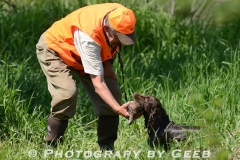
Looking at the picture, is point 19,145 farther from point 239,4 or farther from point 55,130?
point 239,4

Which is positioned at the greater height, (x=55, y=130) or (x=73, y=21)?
(x=73, y=21)

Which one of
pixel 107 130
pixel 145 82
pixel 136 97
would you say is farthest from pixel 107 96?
pixel 145 82

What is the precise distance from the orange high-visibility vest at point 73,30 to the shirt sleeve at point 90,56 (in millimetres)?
46

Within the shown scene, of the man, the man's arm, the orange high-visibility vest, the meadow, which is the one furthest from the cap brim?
the meadow

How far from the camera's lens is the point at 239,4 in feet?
43.4

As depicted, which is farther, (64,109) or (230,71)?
(230,71)

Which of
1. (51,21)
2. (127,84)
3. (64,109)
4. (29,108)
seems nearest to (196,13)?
(51,21)

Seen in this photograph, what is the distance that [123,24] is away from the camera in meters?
5.61

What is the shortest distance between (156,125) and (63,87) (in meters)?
0.94

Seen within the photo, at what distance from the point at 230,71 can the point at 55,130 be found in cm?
221

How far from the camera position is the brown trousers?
613 cm

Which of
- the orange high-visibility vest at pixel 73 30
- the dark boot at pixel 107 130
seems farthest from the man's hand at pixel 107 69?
→ the dark boot at pixel 107 130

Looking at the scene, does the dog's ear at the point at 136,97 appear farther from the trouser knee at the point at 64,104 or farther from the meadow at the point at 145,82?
the trouser knee at the point at 64,104

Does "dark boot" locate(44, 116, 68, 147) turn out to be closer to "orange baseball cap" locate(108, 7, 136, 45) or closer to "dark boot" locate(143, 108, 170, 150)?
"dark boot" locate(143, 108, 170, 150)
